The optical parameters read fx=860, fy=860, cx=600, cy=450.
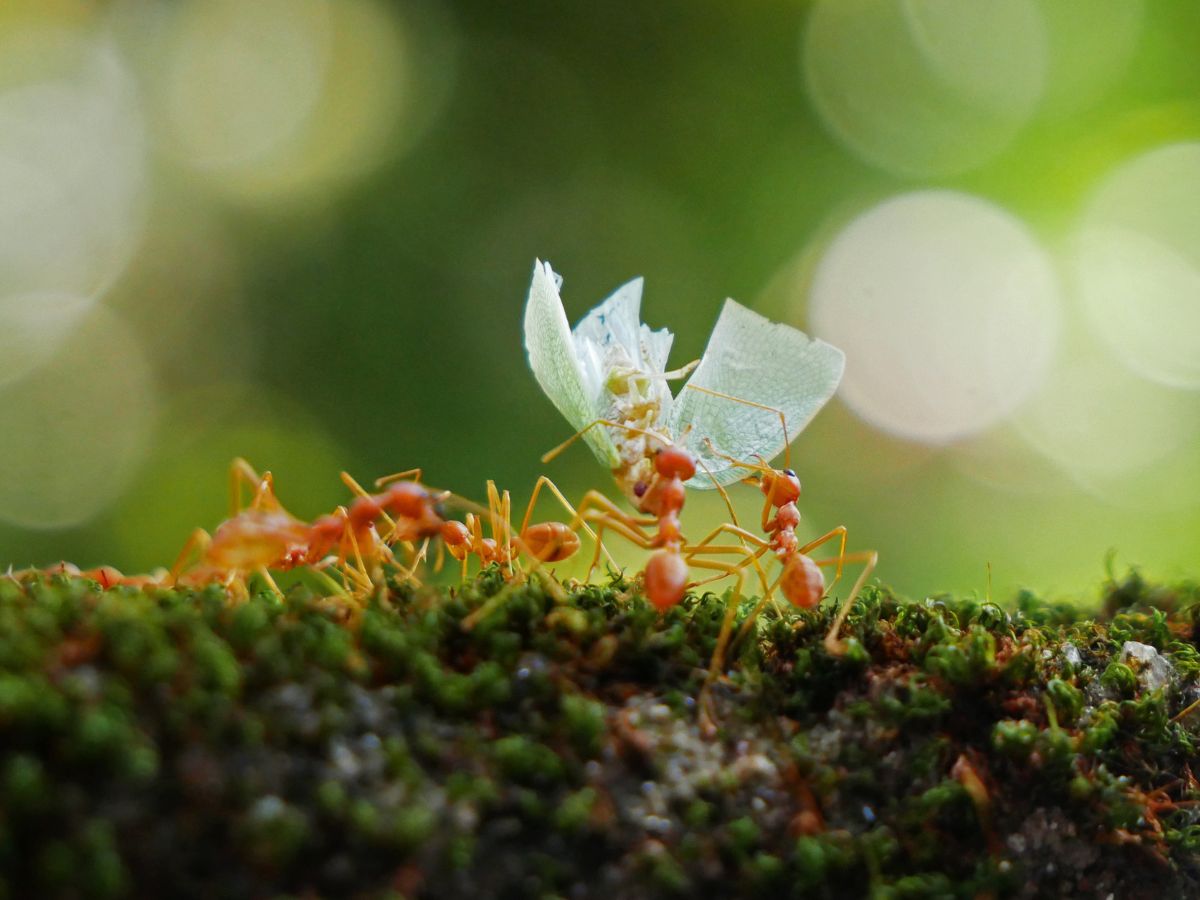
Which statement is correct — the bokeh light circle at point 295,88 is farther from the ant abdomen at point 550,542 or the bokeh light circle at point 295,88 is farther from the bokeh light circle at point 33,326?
the ant abdomen at point 550,542

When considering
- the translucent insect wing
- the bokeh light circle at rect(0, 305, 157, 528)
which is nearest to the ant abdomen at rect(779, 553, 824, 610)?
the translucent insect wing

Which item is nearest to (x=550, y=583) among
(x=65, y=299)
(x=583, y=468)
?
(x=583, y=468)

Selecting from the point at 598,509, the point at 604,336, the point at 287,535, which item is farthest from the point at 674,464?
the point at 287,535

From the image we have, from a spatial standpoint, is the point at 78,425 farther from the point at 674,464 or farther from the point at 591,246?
the point at 674,464

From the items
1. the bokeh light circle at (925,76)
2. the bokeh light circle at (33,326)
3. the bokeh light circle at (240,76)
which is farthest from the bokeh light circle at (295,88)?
the bokeh light circle at (925,76)

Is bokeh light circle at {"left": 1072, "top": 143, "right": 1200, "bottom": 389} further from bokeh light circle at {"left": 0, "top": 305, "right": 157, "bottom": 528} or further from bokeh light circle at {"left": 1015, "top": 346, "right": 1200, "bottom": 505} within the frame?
bokeh light circle at {"left": 0, "top": 305, "right": 157, "bottom": 528}

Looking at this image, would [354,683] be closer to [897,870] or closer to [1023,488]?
[897,870]

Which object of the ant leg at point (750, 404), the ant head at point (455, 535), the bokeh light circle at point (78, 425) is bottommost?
the bokeh light circle at point (78, 425)
